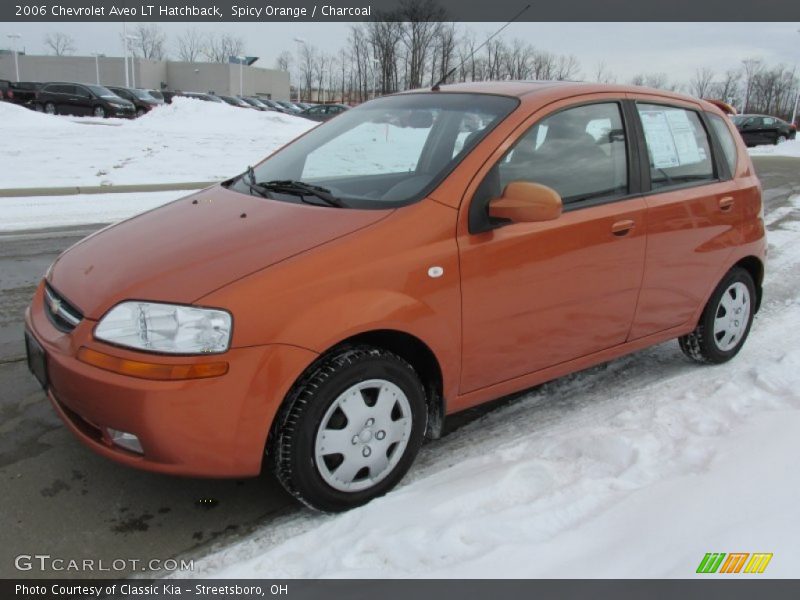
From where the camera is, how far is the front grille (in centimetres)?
268

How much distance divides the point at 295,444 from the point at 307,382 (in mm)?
229

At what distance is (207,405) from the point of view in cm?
242

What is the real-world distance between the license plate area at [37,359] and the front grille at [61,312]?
12 cm

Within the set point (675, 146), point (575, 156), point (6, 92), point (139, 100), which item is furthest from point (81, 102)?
point (575, 156)

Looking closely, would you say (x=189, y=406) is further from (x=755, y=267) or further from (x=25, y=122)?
(x=25, y=122)

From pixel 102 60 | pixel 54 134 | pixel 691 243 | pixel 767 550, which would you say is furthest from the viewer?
pixel 102 60

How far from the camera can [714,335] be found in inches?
167

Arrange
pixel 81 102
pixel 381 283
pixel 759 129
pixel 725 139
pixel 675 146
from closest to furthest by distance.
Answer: pixel 381 283 < pixel 675 146 < pixel 725 139 < pixel 81 102 < pixel 759 129

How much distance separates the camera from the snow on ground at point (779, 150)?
88.3 ft

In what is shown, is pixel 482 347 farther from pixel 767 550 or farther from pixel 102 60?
pixel 102 60

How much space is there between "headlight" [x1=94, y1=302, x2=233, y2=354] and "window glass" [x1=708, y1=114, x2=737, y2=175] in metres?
3.32

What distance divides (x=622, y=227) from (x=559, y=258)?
47cm

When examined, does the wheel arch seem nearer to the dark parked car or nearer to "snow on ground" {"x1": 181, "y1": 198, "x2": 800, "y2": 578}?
"snow on ground" {"x1": 181, "y1": 198, "x2": 800, "y2": 578}

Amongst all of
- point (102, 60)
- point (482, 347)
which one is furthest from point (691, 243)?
point (102, 60)
